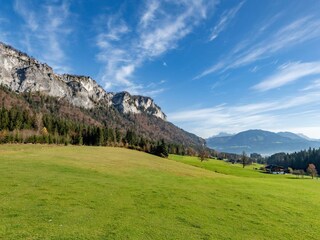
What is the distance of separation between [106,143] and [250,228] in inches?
5143

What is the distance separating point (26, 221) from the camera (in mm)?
16453

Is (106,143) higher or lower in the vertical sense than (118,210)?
higher

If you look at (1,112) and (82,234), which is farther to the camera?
(1,112)

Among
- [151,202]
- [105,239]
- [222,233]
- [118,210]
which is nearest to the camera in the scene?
[105,239]

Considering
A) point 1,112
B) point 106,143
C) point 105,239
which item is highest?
point 1,112

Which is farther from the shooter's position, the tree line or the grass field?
the tree line

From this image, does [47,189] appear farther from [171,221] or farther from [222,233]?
[222,233]

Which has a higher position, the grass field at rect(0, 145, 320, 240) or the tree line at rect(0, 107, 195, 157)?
the tree line at rect(0, 107, 195, 157)

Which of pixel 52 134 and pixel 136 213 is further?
pixel 52 134

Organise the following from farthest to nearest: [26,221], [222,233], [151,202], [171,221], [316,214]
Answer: [316,214]
[151,202]
[171,221]
[222,233]
[26,221]

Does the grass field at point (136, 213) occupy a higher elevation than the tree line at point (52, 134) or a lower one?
lower

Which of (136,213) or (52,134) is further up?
(52,134)

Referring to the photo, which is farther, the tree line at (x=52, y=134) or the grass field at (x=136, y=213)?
the tree line at (x=52, y=134)

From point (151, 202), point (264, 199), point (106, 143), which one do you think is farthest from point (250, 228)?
point (106, 143)
